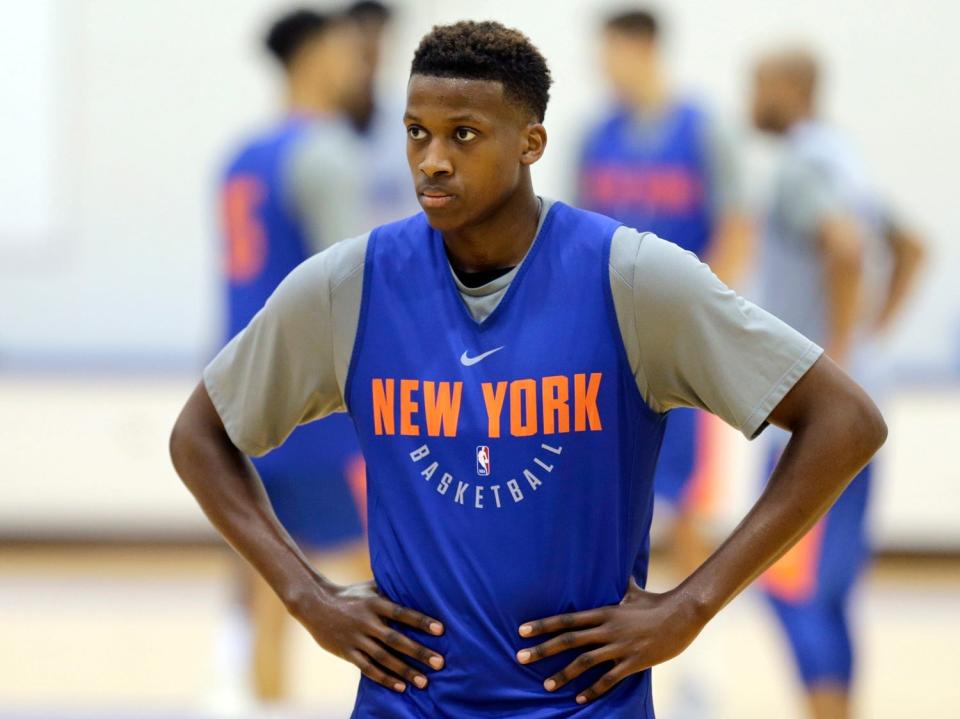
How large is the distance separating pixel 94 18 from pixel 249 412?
606 cm

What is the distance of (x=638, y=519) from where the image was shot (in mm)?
2184

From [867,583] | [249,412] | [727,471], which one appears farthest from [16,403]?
[249,412]

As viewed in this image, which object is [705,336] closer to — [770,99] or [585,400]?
[585,400]

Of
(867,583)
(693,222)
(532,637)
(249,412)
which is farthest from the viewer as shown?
(867,583)

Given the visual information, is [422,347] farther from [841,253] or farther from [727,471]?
[727,471]

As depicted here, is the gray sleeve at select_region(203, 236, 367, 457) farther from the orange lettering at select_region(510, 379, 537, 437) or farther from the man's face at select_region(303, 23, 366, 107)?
the man's face at select_region(303, 23, 366, 107)

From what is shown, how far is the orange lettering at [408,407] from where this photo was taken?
2.14 metres

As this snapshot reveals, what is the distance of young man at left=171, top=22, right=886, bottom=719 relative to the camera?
208 centimetres

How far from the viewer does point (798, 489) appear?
2.10 meters

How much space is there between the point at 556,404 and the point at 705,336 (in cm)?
21

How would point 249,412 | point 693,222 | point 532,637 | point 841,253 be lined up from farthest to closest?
point 693,222, point 841,253, point 249,412, point 532,637

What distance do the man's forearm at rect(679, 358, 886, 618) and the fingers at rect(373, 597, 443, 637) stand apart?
1.08 feet

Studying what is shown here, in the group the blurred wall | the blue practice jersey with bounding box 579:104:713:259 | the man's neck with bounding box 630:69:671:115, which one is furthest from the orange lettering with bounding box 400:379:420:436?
the blurred wall

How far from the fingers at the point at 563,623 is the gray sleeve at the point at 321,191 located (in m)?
2.61
